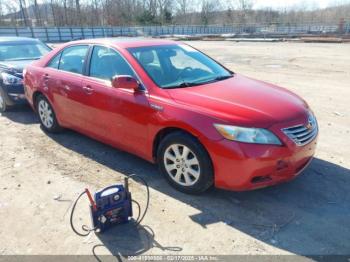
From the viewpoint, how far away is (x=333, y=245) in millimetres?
2885

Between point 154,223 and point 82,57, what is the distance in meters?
2.69

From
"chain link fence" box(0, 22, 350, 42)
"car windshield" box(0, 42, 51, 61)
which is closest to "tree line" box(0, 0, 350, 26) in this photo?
"chain link fence" box(0, 22, 350, 42)

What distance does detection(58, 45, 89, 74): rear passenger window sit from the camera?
472 cm

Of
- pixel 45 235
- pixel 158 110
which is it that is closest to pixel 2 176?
pixel 45 235

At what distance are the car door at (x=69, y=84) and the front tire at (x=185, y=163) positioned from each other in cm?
152

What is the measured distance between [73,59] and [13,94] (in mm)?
2573

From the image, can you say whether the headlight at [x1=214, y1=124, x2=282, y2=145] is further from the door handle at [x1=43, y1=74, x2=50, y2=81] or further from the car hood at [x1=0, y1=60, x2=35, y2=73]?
the car hood at [x1=0, y1=60, x2=35, y2=73]

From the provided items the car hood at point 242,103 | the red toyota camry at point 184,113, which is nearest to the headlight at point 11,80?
the red toyota camry at point 184,113

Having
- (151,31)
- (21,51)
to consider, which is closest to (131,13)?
(151,31)

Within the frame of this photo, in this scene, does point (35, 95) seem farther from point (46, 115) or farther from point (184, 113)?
point (184, 113)

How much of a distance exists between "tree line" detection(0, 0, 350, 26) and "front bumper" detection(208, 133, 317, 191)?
146ft

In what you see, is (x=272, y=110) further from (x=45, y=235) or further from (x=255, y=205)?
(x=45, y=235)

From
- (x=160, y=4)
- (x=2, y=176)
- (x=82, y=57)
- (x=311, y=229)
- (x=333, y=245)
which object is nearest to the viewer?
(x=333, y=245)

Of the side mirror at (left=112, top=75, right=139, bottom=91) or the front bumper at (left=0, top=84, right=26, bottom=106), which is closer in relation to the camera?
the side mirror at (left=112, top=75, right=139, bottom=91)
